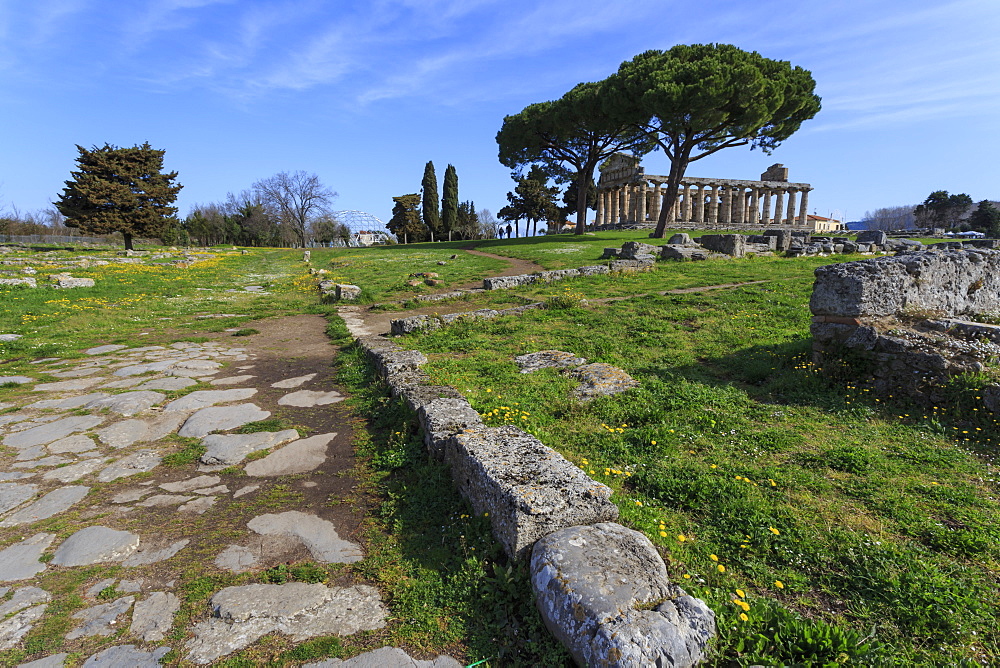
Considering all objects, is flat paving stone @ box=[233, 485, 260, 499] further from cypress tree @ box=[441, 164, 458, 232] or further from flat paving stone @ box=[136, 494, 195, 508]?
cypress tree @ box=[441, 164, 458, 232]

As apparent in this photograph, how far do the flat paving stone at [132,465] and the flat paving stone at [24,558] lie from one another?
844 millimetres

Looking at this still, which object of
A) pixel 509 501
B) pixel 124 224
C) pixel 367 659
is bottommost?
pixel 367 659

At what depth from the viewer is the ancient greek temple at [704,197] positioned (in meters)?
48.5

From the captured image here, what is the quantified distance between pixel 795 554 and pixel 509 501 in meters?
1.81

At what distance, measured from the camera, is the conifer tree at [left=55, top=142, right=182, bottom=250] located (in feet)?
116

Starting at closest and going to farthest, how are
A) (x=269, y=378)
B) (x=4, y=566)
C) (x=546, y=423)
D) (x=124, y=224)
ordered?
(x=4, y=566) → (x=546, y=423) → (x=269, y=378) → (x=124, y=224)

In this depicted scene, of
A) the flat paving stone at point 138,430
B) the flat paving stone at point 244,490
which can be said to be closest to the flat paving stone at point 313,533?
the flat paving stone at point 244,490

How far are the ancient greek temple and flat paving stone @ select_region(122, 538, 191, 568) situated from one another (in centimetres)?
4793

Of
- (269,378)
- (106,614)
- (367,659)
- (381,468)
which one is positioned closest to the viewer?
(367,659)

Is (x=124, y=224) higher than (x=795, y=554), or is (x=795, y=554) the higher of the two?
(x=124, y=224)

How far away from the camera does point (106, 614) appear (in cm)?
254

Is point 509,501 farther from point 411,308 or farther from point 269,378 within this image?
point 411,308

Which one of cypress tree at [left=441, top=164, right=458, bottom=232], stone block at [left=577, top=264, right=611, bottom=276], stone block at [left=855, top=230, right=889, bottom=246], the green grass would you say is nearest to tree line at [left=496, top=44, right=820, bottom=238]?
stone block at [left=855, top=230, right=889, bottom=246]

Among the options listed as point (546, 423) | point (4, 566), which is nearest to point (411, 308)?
point (546, 423)
